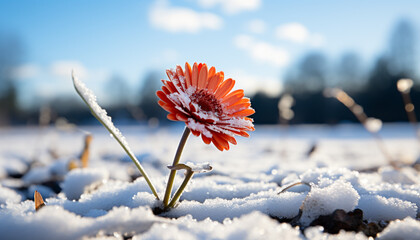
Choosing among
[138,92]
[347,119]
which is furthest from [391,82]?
[138,92]

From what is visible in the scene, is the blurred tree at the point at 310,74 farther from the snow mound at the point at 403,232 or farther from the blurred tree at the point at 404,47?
the snow mound at the point at 403,232

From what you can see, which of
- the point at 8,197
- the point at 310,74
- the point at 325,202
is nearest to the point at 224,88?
the point at 325,202

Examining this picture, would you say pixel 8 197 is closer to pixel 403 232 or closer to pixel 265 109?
pixel 403 232

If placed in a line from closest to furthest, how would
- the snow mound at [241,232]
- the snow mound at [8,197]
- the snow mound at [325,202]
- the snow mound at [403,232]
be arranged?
the snow mound at [241,232], the snow mound at [403,232], the snow mound at [325,202], the snow mound at [8,197]

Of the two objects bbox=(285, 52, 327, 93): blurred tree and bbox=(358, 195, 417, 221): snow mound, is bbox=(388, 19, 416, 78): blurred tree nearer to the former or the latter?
bbox=(285, 52, 327, 93): blurred tree

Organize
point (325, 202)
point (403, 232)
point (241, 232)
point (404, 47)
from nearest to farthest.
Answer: point (241, 232)
point (403, 232)
point (325, 202)
point (404, 47)

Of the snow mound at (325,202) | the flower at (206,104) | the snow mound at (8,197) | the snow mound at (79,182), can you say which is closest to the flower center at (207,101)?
the flower at (206,104)

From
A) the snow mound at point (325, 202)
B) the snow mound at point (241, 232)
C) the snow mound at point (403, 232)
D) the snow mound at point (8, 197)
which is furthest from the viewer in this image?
the snow mound at point (8, 197)
